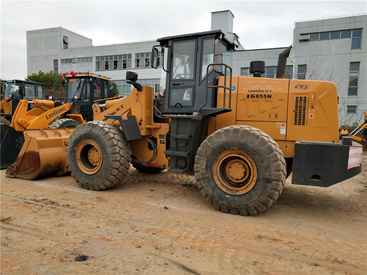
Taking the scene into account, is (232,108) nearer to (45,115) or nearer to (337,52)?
(45,115)

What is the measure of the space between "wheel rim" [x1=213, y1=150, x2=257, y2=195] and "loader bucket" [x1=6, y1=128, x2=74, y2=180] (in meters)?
3.92

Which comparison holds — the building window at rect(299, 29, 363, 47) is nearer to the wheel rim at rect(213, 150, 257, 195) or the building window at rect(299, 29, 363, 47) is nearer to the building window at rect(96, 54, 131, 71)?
the building window at rect(96, 54, 131, 71)

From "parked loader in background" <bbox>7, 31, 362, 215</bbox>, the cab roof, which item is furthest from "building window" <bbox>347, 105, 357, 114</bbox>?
the cab roof

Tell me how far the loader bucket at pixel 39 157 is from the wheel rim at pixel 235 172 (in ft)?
12.9

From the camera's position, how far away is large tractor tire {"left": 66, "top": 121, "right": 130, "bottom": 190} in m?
5.51

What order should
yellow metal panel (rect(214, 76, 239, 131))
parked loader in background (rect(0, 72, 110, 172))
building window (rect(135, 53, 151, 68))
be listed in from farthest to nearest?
building window (rect(135, 53, 151, 68)) → parked loader in background (rect(0, 72, 110, 172)) → yellow metal panel (rect(214, 76, 239, 131))

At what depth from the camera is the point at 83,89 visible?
1146cm

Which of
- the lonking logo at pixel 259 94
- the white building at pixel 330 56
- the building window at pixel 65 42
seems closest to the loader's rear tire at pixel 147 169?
the lonking logo at pixel 259 94

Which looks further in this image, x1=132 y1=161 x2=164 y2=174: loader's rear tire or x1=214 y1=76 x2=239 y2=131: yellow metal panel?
x1=132 y1=161 x2=164 y2=174: loader's rear tire

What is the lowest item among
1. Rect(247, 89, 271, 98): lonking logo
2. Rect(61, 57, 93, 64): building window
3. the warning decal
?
the warning decal

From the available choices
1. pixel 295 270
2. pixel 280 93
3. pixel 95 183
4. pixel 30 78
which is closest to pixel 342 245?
pixel 295 270

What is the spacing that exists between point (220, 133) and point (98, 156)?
104 inches

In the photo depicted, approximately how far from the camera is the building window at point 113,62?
41781 millimetres

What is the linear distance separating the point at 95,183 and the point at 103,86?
7.47m
